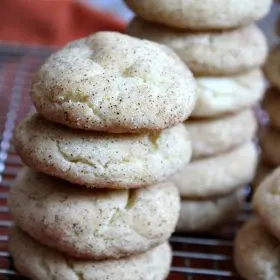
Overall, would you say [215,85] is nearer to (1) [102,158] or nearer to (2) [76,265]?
(1) [102,158]

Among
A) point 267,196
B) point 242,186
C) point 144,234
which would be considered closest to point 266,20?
point 242,186

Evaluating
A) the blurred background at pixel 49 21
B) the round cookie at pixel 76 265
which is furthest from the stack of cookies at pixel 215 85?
the blurred background at pixel 49 21

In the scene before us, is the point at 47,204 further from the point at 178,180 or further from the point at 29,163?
the point at 178,180

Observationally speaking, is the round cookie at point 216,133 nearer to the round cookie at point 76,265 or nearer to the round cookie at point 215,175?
the round cookie at point 215,175

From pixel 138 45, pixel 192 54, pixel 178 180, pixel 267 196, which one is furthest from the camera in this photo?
pixel 178 180

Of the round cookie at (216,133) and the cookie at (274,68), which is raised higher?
the cookie at (274,68)
